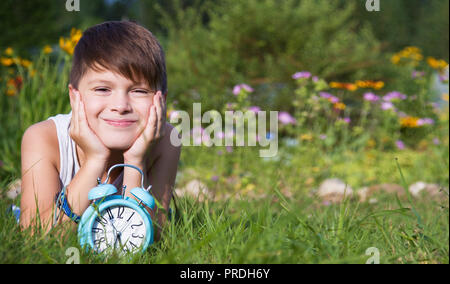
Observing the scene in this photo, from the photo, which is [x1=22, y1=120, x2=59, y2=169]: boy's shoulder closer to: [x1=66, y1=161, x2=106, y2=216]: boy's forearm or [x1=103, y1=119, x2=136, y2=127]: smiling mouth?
[x1=66, y1=161, x2=106, y2=216]: boy's forearm

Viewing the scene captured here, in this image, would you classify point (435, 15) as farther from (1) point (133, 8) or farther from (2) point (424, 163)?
(1) point (133, 8)

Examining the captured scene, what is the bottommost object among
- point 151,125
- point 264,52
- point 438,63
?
point 151,125

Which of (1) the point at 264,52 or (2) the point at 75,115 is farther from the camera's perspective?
(1) the point at 264,52

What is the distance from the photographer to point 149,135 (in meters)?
1.77

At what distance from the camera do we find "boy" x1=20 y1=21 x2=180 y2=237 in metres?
1.74

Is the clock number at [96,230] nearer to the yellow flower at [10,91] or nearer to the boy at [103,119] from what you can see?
the boy at [103,119]

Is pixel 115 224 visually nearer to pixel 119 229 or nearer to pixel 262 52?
pixel 119 229

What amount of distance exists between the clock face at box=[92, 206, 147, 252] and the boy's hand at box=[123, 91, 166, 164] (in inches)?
11.4

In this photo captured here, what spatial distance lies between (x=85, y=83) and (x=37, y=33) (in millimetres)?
8219

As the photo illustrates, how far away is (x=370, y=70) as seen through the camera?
24.3 ft

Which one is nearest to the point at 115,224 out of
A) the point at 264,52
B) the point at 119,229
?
the point at 119,229

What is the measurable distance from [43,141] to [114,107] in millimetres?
425

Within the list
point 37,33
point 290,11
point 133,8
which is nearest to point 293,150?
point 290,11
